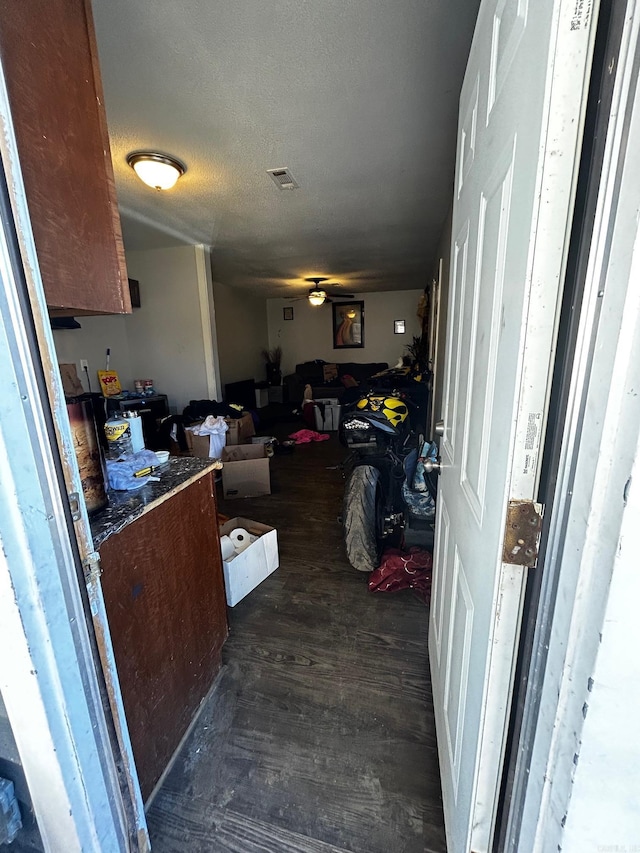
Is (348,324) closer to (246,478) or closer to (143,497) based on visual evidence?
(246,478)

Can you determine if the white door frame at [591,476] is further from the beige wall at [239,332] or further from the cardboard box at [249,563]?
the beige wall at [239,332]

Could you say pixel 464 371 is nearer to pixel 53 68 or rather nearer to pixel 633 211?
pixel 633 211

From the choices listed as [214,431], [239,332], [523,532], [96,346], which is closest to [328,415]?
[239,332]

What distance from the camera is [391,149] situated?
2006 millimetres

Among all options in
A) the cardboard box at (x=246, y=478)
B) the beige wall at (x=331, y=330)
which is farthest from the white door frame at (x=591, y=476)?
the beige wall at (x=331, y=330)

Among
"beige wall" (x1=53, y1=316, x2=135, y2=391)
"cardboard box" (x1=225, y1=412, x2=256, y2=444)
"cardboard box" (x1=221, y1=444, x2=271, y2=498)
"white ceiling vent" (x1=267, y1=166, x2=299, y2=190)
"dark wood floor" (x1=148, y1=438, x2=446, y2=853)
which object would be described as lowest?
"dark wood floor" (x1=148, y1=438, x2=446, y2=853)

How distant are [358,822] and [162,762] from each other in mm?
632

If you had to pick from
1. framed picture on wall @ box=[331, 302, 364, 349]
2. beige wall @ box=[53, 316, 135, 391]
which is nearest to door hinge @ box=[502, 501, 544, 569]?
beige wall @ box=[53, 316, 135, 391]

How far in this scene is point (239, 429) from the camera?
12.8 feet

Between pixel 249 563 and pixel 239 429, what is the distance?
7.10 feet

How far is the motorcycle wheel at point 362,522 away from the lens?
7.04 feet

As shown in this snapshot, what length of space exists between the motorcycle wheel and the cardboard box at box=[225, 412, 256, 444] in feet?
6.23

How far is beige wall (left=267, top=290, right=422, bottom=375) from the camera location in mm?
7027

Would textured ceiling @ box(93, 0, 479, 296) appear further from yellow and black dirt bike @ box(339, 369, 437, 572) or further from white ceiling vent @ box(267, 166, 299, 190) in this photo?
yellow and black dirt bike @ box(339, 369, 437, 572)
